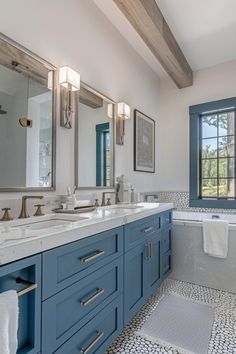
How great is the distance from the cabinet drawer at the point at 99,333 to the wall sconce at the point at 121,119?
1.66 m

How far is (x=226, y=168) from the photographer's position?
10.8ft

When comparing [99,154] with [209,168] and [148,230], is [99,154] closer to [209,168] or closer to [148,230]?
[148,230]

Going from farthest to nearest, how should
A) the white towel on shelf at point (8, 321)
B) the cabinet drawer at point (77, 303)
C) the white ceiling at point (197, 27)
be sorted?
the white ceiling at point (197, 27) → the cabinet drawer at point (77, 303) → the white towel on shelf at point (8, 321)

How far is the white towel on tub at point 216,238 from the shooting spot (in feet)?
7.84

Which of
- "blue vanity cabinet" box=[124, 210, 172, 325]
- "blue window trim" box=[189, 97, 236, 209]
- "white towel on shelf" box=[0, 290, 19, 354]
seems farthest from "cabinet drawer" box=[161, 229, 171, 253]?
"white towel on shelf" box=[0, 290, 19, 354]

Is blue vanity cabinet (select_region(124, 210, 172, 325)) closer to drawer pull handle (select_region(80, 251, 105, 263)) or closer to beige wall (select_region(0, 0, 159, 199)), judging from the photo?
drawer pull handle (select_region(80, 251, 105, 263))

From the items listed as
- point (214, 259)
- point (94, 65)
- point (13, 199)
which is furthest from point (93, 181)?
point (214, 259)

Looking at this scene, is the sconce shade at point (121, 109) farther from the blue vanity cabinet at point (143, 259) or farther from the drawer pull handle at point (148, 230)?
the drawer pull handle at point (148, 230)

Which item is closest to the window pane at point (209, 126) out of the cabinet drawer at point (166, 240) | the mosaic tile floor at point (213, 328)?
the cabinet drawer at point (166, 240)

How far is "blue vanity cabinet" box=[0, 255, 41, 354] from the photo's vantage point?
849 mm

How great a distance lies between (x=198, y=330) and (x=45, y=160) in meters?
1.73

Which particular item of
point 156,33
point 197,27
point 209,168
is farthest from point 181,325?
point 197,27

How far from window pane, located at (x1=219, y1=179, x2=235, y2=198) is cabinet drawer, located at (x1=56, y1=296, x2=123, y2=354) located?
2431 millimetres

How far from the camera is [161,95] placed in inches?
148
